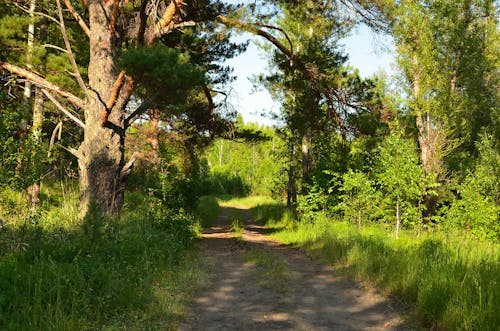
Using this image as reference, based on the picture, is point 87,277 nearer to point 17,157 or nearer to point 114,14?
point 17,157

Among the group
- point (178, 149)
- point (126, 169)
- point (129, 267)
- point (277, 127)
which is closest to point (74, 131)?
point (178, 149)

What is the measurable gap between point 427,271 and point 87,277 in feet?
16.4

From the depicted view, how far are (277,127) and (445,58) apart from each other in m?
10.8

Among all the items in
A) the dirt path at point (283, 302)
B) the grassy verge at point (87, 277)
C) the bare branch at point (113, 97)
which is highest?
the bare branch at point (113, 97)

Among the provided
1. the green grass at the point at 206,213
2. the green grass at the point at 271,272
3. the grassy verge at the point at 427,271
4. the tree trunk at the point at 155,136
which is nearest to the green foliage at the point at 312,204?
the grassy verge at the point at 427,271

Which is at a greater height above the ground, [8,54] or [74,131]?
[8,54]

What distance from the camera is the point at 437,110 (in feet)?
64.2

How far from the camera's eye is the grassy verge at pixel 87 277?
4117 millimetres

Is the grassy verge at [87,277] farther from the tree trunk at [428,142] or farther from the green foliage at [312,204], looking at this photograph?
the tree trunk at [428,142]

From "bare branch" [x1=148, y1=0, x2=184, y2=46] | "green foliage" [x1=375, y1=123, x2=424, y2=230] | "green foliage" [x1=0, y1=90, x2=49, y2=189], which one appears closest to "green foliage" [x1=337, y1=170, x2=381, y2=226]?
"green foliage" [x1=375, y1=123, x2=424, y2=230]

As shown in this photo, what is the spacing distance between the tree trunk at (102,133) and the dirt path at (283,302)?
10.2 ft

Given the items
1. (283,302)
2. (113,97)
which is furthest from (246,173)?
(283,302)

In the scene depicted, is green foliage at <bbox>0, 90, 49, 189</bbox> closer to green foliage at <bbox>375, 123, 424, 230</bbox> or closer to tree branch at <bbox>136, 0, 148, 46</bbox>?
tree branch at <bbox>136, 0, 148, 46</bbox>

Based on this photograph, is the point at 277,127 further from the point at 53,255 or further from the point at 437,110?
the point at 53,255
